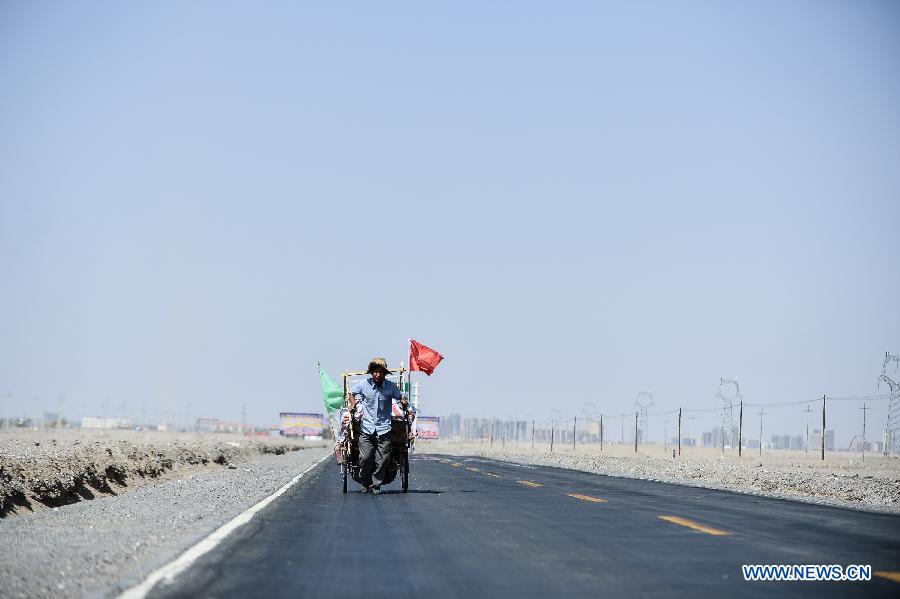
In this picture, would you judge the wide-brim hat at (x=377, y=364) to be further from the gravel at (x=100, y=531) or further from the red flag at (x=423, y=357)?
the red flag at (x=423, y=357)

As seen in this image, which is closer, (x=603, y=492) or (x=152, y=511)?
(x=152, y=511)

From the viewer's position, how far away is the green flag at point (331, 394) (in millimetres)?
25609

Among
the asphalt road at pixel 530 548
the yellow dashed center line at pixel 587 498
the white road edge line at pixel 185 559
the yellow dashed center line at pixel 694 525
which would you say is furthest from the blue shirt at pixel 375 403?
the yellow dashed center line at pixel 694 525

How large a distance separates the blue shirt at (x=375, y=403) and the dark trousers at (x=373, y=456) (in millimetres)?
247

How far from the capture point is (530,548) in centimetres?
1177

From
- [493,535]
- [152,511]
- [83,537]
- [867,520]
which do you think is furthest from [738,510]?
[83,537]

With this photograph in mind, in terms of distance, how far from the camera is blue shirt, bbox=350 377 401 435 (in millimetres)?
20734

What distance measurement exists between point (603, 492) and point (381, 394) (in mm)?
5107

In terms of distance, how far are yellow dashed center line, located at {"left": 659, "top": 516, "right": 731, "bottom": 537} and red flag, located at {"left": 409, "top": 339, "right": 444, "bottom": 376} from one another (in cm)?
1040

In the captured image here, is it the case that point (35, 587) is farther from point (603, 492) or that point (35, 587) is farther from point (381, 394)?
point (603, 492)

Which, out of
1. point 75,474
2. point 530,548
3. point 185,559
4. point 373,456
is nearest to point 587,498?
point 373,456

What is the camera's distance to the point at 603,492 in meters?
23.2

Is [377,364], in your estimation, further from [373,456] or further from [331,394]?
[331,394]

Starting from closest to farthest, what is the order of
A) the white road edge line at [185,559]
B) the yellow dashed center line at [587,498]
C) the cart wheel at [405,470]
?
the white road edge line at [185,559] → the yellow dashed center line at [587,498] → the cart wheel at [405,470]
